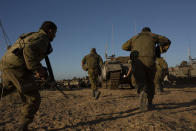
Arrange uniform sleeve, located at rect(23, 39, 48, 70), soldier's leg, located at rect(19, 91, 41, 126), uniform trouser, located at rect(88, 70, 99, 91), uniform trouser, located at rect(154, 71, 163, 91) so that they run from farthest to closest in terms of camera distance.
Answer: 1. uniform trouser, located at rect(154, 71, 163, 91)
2. uniform trouser, located at rect(88, 70, 99, 91)
3. soldier's leg, located at rect(19, 91, 41, 126)
4. uniform sleeve, located at rect(23, 39, 48, 70)

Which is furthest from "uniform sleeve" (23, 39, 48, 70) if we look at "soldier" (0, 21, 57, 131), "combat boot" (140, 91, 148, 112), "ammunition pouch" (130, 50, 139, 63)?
"combat boot" (140, 91, 148, 112)

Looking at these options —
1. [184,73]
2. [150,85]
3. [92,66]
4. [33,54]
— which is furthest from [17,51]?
[184,73]

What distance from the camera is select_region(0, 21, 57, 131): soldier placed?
2312 millimetres

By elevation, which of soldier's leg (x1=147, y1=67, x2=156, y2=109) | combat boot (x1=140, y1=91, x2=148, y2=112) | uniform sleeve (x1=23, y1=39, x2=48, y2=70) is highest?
uniform sleeve (x1=23, y1=39, x2=48, y2=70)

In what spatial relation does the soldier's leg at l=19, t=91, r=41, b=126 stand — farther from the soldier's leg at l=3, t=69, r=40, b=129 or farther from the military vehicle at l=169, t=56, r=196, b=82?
the military vehicle at l=169, t=56, r=196, b=82

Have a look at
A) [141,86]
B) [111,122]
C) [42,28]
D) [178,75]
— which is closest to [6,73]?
[42,28]

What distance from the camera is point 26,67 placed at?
2459mm

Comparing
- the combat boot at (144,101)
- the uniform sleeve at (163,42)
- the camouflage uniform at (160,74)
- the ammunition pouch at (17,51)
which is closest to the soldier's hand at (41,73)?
the ammunition pouch at (17,51)

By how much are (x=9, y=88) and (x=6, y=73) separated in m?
0.26

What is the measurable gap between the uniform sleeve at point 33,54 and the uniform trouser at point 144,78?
83.3 inches

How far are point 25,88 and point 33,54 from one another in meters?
0.50

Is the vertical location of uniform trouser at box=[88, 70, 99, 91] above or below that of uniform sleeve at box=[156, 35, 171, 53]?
below

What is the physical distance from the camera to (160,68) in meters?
8.88

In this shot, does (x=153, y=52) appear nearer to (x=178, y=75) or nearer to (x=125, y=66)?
(x=125, y=66)
